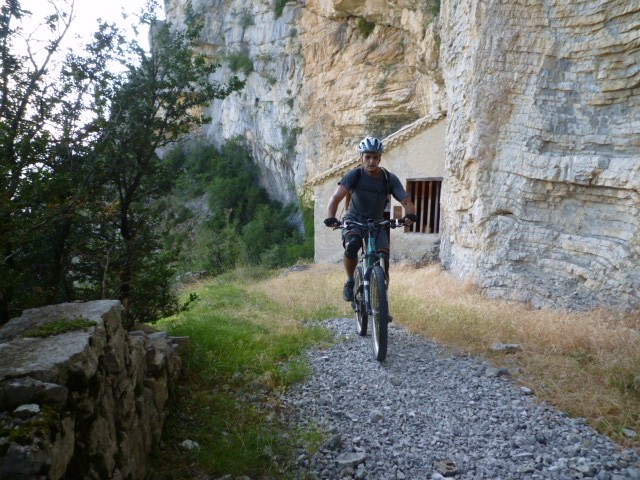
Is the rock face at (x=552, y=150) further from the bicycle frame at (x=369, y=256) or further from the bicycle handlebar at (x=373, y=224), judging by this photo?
the bicycle frame at (x=369, y=256)

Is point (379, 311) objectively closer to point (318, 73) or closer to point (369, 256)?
point (369, 256)

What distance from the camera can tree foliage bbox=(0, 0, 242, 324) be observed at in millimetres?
3438

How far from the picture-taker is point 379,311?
427 centimetres

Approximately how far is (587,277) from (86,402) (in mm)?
6537

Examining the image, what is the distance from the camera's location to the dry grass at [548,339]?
3.19m

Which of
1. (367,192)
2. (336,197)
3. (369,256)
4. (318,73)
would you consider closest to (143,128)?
(336,197)

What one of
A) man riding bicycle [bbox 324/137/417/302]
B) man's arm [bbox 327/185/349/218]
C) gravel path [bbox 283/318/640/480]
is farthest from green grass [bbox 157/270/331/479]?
man's arm [bbox 327/185/349/218]

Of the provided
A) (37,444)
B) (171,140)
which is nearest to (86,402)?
(37,444)

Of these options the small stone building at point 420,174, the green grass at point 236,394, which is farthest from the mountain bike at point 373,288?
the small stone building at point 420,174

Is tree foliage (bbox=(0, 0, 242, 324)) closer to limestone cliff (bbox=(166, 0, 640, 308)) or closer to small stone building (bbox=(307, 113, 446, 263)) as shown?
limestone cliff (bbox=(166, 0, 640, 308))

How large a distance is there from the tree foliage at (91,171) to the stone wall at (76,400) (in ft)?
3.40

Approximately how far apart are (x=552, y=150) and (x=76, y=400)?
24.3 feet

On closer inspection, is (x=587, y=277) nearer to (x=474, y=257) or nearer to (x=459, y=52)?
(x=474, y=257)

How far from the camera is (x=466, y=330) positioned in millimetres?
5055
